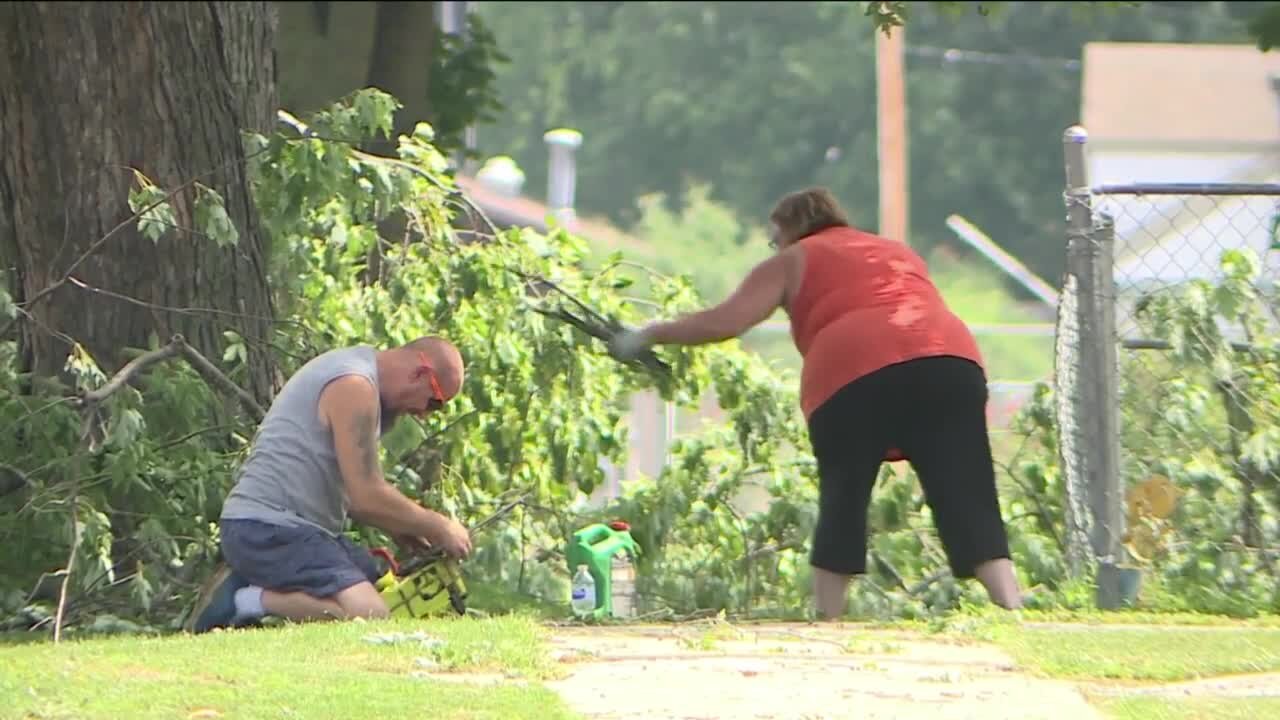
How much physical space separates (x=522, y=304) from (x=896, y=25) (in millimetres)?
2825

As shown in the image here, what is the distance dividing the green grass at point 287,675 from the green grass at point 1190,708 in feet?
4.14

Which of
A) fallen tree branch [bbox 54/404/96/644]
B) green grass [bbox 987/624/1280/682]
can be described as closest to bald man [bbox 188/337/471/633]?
fallen tree branch [bbox 54/404/96/644]

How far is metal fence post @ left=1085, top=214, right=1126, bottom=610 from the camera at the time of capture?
305 inches

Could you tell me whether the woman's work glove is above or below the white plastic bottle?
above

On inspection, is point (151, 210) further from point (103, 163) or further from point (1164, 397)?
point (1164, 397)

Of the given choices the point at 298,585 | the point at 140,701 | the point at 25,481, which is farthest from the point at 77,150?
the point at 140,701

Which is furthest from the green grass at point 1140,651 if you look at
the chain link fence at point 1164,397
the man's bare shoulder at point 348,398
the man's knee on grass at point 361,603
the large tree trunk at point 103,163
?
the large tree trunk at point 103,163

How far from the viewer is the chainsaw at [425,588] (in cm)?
730

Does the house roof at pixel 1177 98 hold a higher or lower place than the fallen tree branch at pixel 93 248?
higher

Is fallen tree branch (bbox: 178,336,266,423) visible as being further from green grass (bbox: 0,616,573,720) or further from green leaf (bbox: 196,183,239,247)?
green grass (bbox: 0,616,573,720)

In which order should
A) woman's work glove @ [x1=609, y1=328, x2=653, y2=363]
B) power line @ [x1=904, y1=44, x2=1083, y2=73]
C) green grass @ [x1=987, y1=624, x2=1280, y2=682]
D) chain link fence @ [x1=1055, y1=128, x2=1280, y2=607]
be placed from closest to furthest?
1. green grass @ [x1=987, y1=624, x2=1280, y2=682]
2. chain link fence @ [x1=1055, y1=128, x2=1280, y2=607]
3. woman's work glove @ [x1=609, y1=328, x2=653, y2=363]
4. power line @ [x1=904, y1=44, x2=1083, y2=73]

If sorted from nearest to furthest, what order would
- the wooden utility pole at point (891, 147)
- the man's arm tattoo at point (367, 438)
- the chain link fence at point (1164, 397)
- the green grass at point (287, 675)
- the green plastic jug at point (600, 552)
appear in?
the green grass at point (287, 675)
the man's arm tattoo at point (367, 438)
the chain link fence at point (1164, 397)
the green plastic jug at point (600, 552)
the wooden utility pole at point (891, 147)

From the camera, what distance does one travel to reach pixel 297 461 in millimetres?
7215

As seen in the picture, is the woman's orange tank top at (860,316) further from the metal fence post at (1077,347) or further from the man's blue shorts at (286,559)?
the man's blue shorts at (286,559)
